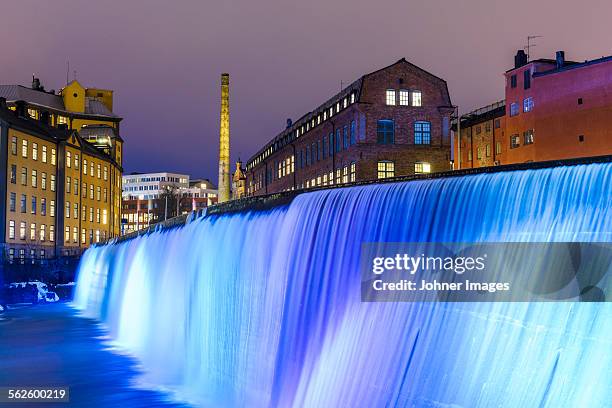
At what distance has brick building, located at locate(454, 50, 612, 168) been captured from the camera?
5034cm

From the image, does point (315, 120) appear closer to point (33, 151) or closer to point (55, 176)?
point (33, 151)

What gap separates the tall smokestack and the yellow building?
59.8 ft

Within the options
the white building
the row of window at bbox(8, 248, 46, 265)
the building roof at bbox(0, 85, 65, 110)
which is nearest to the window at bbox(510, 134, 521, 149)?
the row of window at bbox(8, 248, 46, 265)

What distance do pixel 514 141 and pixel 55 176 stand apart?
46919mm

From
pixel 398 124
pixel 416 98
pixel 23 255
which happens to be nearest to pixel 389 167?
pixel 398 124

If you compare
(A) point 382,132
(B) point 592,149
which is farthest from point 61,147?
(B) point 592,149

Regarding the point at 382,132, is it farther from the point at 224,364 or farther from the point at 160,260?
the point at 224,364

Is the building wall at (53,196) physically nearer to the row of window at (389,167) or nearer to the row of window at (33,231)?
the row of window at (33,231)

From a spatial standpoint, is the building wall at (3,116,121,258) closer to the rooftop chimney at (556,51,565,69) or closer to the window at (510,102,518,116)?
the window at (510,102,518,116)

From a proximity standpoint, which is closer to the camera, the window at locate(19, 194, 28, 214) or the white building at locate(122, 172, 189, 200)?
the window at locate(19, 194, 28, 214)

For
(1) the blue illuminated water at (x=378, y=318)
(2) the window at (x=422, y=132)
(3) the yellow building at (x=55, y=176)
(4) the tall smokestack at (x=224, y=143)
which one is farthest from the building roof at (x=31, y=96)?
(1) the blue illuminated water at (x=378, y=318)

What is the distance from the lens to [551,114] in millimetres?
55875

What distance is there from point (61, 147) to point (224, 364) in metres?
59.6

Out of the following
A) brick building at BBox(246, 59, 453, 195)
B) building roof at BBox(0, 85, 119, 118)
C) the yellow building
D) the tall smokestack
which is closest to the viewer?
brick building at BBox(246, 59, 453, 195)
